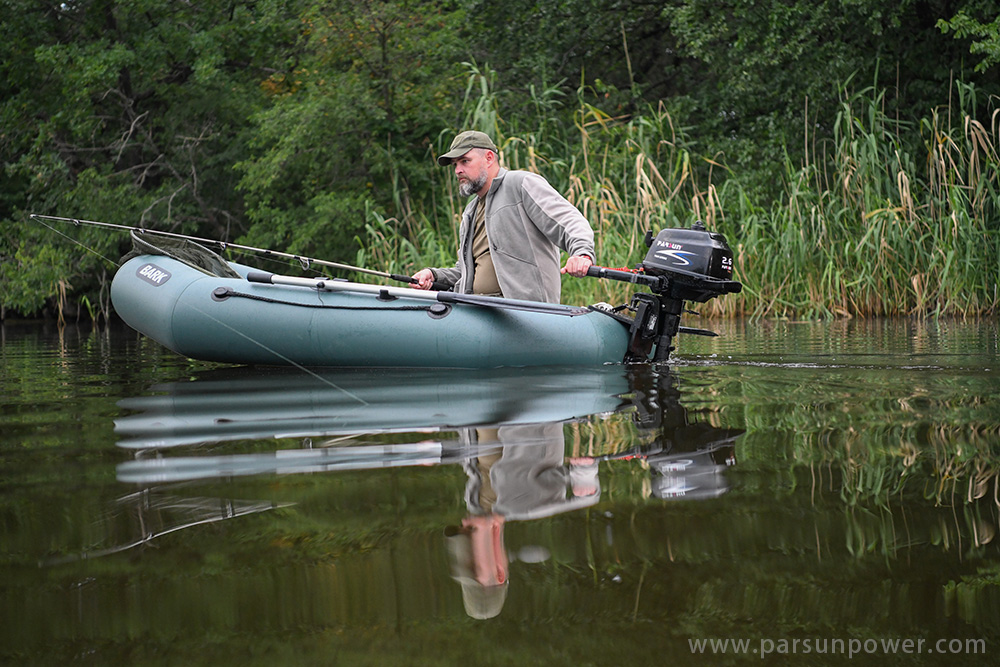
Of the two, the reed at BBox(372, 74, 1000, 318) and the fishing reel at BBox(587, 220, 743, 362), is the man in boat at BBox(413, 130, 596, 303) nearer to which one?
the fishing reel at BBox(587, 220, 743, 362)

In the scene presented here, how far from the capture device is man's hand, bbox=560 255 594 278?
4.39 meters

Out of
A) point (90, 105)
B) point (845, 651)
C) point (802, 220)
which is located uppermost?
point (90, 105)

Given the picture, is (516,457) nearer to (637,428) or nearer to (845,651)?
(637,428)

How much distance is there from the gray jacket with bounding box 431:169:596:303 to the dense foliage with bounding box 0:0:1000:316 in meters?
2.66

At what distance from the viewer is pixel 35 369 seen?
5680 mm

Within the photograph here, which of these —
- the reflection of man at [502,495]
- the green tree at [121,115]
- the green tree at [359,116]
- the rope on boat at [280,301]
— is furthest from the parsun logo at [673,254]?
the green tree at [121,115]

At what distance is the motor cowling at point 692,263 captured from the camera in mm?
4512

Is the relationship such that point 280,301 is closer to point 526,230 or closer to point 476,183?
point 476,183

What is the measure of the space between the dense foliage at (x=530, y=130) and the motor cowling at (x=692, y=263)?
2.93 m

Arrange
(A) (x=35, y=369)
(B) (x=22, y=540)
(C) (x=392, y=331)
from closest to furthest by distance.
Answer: (B) (x=22, y=540) < (C) (x=392, y=331) < (A) (x=35, y=369)

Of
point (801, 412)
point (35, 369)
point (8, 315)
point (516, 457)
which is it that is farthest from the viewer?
point (8, 315)

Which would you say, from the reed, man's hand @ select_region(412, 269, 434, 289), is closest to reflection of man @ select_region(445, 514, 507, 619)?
man's hand @ select_region(412, 269, 434, 289)

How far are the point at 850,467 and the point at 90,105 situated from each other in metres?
14.4

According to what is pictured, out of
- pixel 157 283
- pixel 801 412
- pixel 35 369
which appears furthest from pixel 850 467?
pixel 35 369
